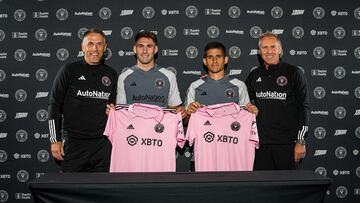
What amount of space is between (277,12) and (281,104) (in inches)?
50.8

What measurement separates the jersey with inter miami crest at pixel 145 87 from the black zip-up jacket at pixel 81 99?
0.38ft

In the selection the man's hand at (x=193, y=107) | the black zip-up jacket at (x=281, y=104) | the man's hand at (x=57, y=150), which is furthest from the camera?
the black zip-up jacket at (x=281, y=104)

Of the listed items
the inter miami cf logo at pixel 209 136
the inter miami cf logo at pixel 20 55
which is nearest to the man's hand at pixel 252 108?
the inter miami cf logo at pixel 209 136

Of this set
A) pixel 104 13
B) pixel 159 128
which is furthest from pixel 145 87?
pixel 104 13

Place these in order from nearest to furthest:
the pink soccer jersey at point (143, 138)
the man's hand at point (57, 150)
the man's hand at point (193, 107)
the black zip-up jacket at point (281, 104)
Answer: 1. the pink soccer jersey at point (143, 138)
2. the man's hand at point (193, 107)
3. the man's hand at point (57, 150)
4. the black zip-up jacket at point (281, 104)

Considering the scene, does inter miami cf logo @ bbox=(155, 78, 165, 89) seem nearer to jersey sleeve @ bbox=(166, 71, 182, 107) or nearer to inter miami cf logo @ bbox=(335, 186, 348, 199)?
jersey sleeve @ bbox=(166, 71, 182, 107)

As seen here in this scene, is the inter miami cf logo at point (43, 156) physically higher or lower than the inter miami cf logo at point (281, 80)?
lower

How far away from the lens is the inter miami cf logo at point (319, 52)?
4.30 meters

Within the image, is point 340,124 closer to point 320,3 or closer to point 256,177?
point 320,3

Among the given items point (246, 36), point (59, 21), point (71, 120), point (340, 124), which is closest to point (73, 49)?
point (59, 21)

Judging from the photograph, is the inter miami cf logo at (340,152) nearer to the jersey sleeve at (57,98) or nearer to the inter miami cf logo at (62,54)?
the jersey sleeve at (57,98)

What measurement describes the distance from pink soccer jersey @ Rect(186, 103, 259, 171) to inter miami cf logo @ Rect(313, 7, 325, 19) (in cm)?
175

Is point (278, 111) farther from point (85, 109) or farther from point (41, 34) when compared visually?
point (41, 34)

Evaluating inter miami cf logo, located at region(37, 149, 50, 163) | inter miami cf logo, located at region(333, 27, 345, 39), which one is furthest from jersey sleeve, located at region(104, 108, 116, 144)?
inter miami cf logo, located at region(333, 27, 345, 39)
